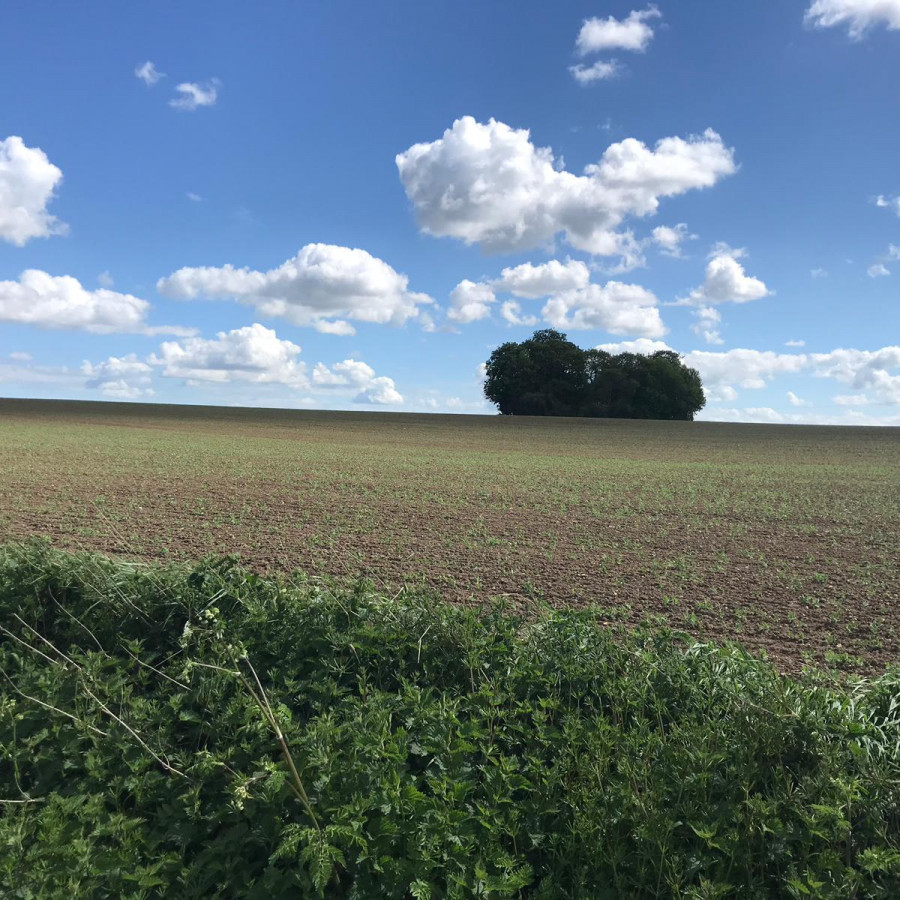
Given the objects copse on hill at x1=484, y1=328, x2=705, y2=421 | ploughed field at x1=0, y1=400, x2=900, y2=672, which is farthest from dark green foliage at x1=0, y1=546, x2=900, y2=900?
copse on hill at x1=484, y1=328, x2=705, y2=421

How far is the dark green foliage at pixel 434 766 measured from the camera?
10.8ft

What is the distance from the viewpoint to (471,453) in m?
35.9

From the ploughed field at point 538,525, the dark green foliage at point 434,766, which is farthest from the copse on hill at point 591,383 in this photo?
the dark green foliage at point 434,766

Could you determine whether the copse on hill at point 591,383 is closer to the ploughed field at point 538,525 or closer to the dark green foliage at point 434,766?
→ the ploughed field at point 538,525

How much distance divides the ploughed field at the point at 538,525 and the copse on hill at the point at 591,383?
4632cm

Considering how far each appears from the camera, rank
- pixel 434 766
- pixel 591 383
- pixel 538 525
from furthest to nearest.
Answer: pixel 591 383 < pixel 538 525 < pixel 434 766

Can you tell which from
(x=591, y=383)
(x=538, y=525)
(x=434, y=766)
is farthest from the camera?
(x=591, y=383)

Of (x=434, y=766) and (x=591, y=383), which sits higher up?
(x=591, y=383)

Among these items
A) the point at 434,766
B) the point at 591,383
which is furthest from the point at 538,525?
the point at 591,383

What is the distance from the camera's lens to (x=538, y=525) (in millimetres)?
13680

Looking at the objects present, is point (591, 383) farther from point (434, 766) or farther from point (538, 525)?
point (434, 766)

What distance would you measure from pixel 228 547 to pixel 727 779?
29.1ft

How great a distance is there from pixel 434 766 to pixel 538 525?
9.94 meters

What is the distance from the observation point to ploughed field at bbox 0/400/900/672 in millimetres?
8328
